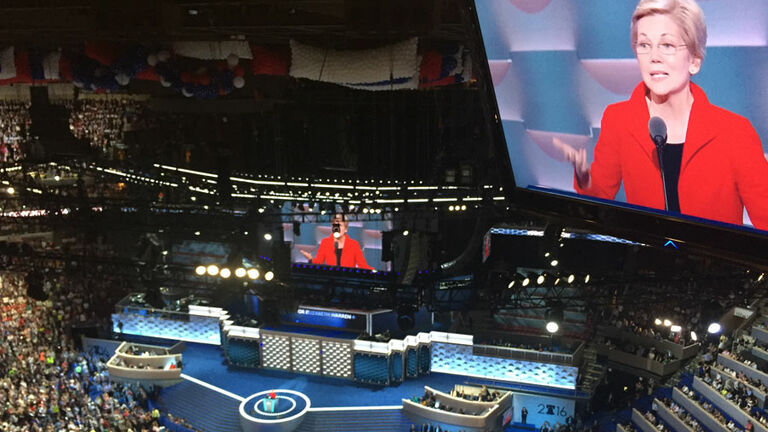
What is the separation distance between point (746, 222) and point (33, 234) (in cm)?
2190

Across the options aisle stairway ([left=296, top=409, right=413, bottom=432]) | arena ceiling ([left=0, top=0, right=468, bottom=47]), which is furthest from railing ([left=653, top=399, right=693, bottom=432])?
arena ceiling ([left=0, top=0, right=468, bottom=47])

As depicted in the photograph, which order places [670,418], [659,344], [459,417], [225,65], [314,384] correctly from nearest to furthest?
[225,65]
[670,418]
[459,417]
[659,344]
[314,384]

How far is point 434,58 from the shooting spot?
8.32m

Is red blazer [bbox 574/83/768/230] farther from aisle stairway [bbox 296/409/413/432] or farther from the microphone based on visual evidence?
aisle stairway [bbox 296/409/413/432]

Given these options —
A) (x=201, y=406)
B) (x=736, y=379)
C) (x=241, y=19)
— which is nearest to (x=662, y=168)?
(x=241, y=19)

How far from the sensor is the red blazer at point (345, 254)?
1636cm

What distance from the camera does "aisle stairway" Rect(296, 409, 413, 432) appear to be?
17.6 m

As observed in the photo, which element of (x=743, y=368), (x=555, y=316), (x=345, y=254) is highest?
(x=345, y=254)

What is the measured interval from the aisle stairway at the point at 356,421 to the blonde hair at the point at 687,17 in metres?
15.6

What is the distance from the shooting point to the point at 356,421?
17688 millimetres

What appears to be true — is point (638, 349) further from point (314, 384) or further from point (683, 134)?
point (683, 134)

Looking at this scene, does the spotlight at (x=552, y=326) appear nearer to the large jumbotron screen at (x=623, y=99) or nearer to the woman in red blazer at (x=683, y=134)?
the large jumbotron screen at (x=623, y=99)

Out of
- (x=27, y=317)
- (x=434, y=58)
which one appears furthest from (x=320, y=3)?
(x=27, y=317)

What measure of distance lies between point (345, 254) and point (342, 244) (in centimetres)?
29
